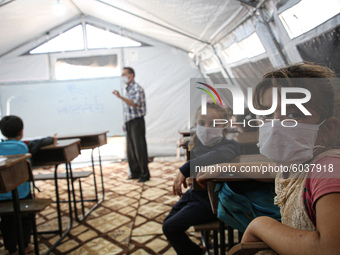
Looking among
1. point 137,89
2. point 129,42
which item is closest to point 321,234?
point 137,89

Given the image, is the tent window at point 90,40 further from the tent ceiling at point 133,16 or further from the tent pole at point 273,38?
the tent pole at point 273,38

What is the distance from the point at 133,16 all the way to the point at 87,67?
67.9 inches

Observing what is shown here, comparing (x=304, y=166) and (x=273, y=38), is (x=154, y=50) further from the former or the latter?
(x=304, y=166)

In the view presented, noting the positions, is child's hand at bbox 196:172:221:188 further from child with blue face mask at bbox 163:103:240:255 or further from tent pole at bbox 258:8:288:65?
tent pole at bbox 258:8:288:65

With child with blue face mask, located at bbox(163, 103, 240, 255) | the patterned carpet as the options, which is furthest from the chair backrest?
child with blue face mask, located at bbox(163, 103, 240, 255)

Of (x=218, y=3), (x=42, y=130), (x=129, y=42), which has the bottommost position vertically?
(x=42, y=130)

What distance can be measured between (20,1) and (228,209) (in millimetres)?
3763

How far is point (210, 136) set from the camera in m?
1.55

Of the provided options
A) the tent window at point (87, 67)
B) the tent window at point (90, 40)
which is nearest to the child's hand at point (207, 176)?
the tent window at point (87, 67)

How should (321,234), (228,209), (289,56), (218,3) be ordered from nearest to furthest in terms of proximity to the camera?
(321,234) → (228,209) → (289,56) → (218,3)

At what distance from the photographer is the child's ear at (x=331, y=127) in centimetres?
67

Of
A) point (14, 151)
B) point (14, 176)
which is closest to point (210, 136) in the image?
point (14, 176)

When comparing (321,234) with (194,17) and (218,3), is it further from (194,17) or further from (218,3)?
(194,17)

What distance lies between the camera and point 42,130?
16.1 ft
